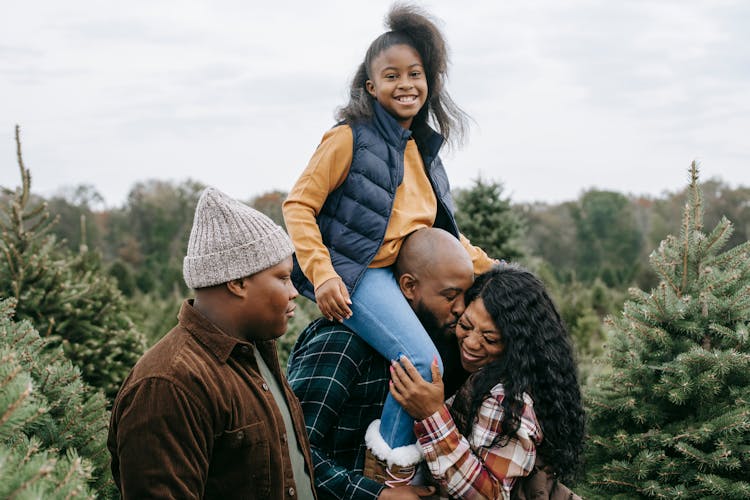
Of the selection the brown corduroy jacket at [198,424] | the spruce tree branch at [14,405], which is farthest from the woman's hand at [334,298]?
the spruce tree branch at [14,405]

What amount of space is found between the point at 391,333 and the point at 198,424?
3.75 ft

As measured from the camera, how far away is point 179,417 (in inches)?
78.4

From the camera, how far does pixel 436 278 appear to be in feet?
10.2

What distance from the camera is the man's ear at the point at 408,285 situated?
3176 mm

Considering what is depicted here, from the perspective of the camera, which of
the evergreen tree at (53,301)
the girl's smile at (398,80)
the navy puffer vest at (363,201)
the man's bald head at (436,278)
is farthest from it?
the evergreen tree at (53,301)

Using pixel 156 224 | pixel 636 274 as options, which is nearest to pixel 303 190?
pixel 636 274

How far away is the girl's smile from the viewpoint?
3.54 meters

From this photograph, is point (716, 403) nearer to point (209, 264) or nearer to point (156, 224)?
point (209, 264)

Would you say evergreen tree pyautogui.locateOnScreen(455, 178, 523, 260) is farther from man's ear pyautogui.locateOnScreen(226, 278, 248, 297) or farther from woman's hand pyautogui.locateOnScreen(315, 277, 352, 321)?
man's ear pyautogui.locateOnScreen(226, 278, 248, 297)

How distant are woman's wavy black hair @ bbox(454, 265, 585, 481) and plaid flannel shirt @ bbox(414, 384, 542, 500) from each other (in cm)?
5

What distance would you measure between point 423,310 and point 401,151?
908 mm

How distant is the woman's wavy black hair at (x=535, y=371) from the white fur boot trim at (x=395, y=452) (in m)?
0.24

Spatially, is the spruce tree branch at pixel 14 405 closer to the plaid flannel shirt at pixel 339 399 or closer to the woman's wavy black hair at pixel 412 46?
the plaid flannel shirt at pixel 339 399

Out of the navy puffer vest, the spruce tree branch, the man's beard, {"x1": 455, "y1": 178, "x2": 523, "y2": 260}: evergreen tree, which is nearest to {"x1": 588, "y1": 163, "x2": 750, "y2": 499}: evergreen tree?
the man's beard
